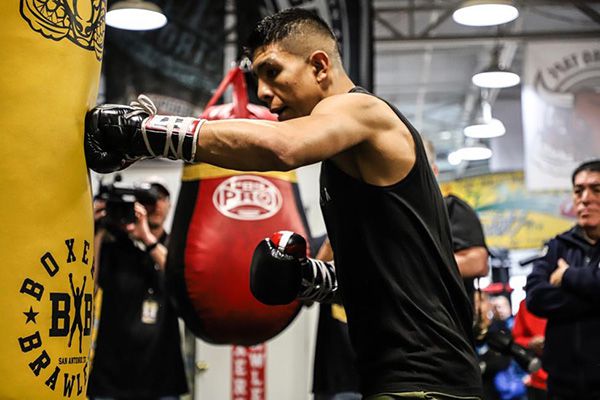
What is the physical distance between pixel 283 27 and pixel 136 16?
451 centimetres

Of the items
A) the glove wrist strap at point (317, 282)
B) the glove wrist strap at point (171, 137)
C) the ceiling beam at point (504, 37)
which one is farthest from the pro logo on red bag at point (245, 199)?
the ceiling beam at point (504, 37)

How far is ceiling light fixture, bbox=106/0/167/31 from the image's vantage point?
6.62m

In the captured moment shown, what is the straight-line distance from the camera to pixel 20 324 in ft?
6.21

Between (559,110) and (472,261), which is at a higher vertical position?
(559,110)

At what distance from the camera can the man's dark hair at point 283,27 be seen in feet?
7.97

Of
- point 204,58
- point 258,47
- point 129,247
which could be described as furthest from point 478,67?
point 258,47

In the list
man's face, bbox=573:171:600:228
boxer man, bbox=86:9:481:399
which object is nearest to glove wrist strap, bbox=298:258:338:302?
boxer man, bbox=86:9:481:399

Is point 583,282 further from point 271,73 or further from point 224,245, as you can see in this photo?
point 271,73

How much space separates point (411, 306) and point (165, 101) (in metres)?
4.62

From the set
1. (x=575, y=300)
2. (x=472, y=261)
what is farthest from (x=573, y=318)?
(x=472, y=261)

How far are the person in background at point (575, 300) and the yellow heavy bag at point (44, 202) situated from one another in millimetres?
2757

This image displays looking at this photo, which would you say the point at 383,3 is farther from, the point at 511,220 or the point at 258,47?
the point at 258,47

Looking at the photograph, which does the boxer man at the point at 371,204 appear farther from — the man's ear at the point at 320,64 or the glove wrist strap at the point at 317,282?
the glove wrist strap at the point at 317,282

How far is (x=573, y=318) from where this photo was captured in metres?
4.25
